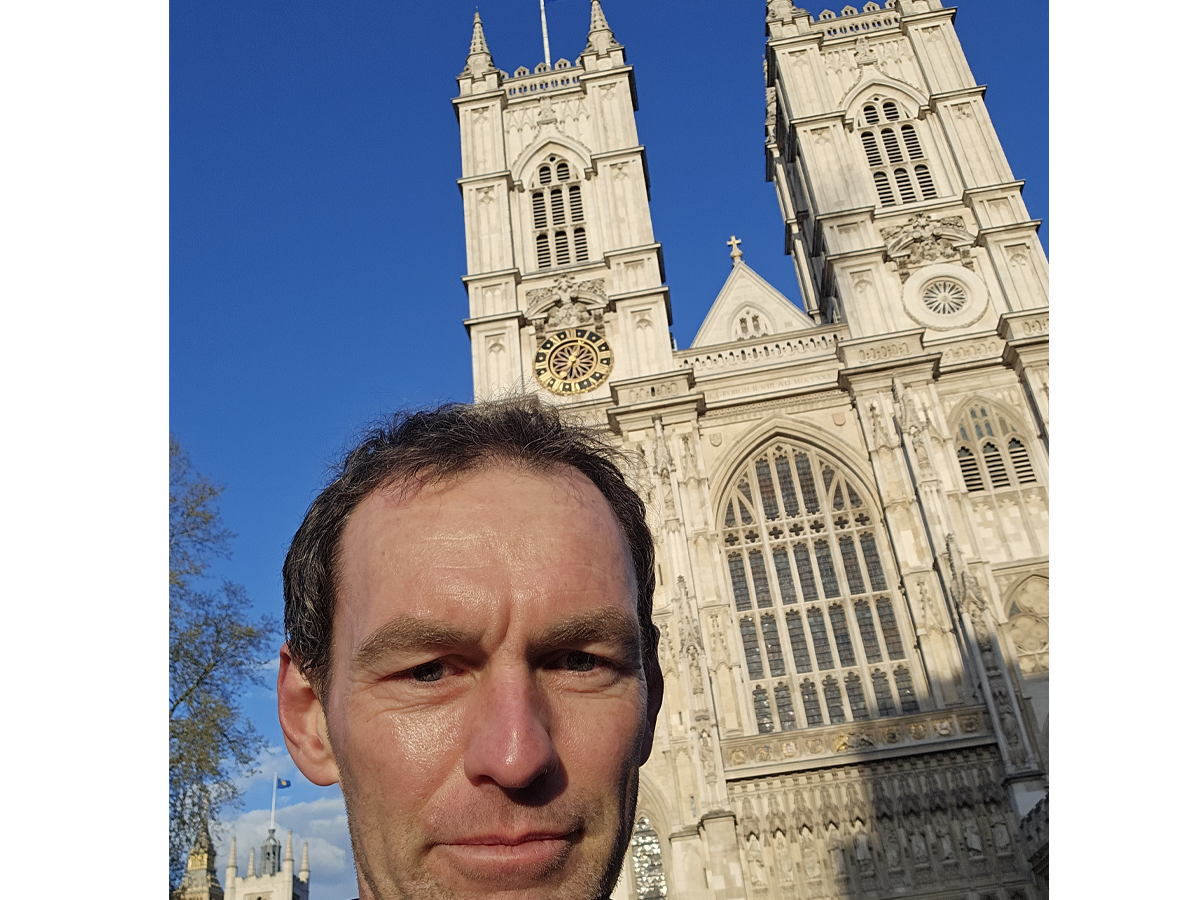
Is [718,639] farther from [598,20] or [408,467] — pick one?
[598,20]

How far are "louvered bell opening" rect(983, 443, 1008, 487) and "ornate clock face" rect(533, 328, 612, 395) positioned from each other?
841 centimetres

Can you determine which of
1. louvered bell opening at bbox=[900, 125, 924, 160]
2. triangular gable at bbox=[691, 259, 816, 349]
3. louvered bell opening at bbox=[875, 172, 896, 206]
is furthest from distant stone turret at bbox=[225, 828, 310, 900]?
louvered bell opening at bbox=[900, 125, 924, 160]

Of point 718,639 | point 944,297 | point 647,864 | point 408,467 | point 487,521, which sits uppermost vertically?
point 944,297

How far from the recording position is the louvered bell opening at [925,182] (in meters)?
21.8

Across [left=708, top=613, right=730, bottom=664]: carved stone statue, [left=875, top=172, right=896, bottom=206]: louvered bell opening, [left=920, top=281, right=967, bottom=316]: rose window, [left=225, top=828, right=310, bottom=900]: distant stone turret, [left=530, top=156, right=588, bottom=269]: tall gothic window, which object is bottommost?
[left=225, top=828, right=310, bottom=900]: distant stone turret

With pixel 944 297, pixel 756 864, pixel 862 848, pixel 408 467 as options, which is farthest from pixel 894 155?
pixel 408 467

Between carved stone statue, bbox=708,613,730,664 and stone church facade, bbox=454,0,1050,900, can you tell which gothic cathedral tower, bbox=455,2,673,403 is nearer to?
stone church facade, bbox=454,0,1050,900

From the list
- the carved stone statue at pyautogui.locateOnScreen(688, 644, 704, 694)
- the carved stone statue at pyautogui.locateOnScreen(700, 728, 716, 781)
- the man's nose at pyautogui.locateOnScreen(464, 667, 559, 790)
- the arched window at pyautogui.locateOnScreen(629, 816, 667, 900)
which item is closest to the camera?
the man's nose at pyautogui.locateOnScreen(464, 667, 559, 790)

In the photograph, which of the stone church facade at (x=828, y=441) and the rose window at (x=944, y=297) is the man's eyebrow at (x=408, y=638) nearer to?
the stone church facade at (x=828, y=441)

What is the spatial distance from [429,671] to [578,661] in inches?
9.8

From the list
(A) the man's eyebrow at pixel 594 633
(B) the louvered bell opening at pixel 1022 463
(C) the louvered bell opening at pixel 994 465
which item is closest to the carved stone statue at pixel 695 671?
(C) the louvered bell opening at pixel 994 465

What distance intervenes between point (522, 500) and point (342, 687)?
1.44 ft

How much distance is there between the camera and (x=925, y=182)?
2209 centimetres

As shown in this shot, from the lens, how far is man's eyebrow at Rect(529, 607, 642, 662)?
1.39 metres
